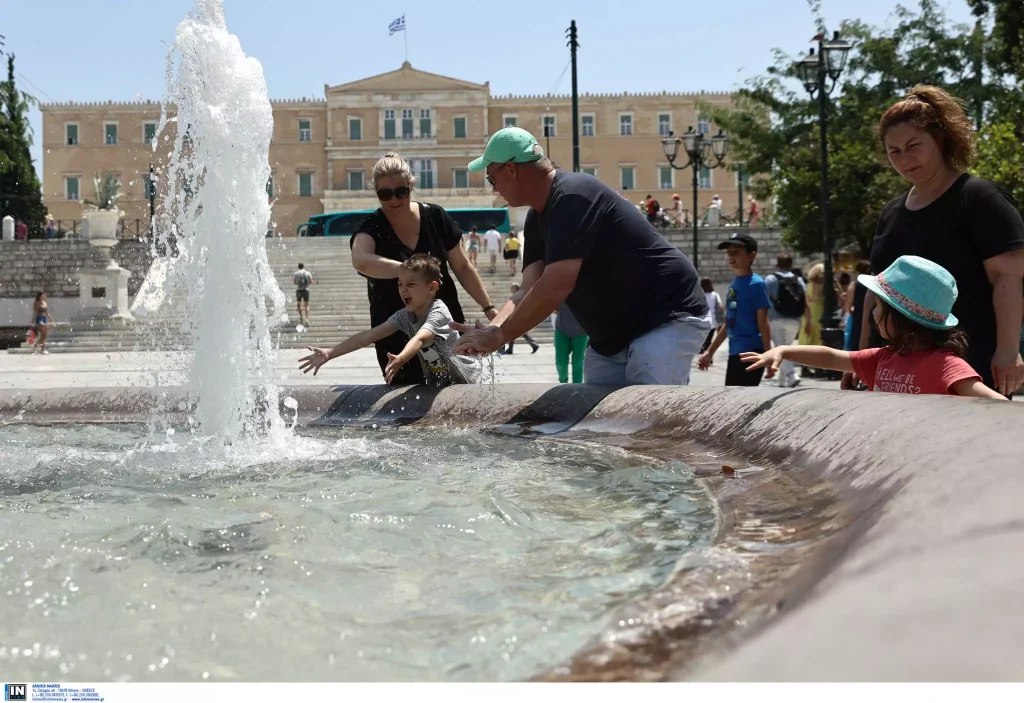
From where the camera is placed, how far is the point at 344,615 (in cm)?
162

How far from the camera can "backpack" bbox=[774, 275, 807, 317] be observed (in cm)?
983

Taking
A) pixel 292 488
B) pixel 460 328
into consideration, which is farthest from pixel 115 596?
pixel 460 328

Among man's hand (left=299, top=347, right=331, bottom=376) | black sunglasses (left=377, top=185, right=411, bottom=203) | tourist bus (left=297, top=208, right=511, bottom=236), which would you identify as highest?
tourist bus (left=297, top=208, right=511, bottom=236)

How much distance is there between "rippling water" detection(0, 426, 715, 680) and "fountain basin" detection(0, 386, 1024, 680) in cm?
11

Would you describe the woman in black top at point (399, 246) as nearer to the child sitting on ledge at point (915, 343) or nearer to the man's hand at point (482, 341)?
the man's hand at point (482, 341)

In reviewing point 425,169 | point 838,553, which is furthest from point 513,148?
point 425,169

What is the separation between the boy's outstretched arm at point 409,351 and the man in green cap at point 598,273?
14.3 inches

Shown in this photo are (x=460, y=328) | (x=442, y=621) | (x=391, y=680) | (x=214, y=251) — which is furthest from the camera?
(x=214, y=251)

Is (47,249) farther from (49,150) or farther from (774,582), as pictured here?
(774,582)

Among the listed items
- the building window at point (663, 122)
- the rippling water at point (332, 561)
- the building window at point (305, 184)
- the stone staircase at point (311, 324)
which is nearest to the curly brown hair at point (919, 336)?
the rippling water at point (332, 561)

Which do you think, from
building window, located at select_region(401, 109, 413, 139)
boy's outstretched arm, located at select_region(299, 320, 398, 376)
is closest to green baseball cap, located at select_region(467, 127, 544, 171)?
boy's outstretched arm, located at select_region(299, 320, 398, 376)

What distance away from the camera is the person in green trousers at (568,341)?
744 cm

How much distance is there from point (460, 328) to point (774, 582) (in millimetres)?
2600

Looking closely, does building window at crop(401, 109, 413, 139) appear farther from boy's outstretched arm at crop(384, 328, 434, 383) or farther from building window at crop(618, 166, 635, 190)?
boy's outstretched arm at crop(384, 328, 434, 383)
